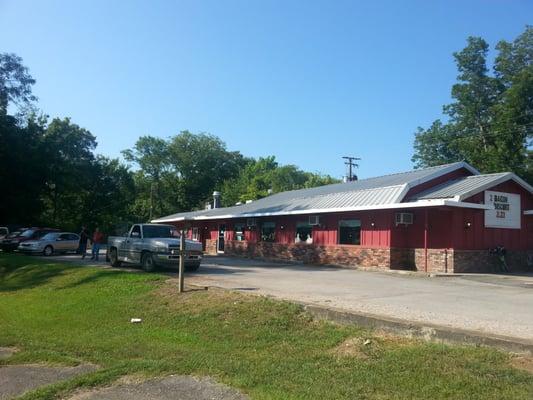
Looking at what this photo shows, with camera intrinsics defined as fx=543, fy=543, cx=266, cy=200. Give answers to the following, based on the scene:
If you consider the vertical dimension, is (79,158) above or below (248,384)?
above

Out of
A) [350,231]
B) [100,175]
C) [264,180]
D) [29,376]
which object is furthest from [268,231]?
[264,180]

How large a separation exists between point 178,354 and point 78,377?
5.07 ft

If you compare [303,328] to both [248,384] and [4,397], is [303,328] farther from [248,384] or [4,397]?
[4,397]

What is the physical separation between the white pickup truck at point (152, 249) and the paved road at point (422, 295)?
1093mm

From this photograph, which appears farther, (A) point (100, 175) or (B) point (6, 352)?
(A) point (100, 175)

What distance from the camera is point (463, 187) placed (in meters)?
23.0

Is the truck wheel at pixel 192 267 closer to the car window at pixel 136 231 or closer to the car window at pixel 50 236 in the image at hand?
the car window at pixel 136 231

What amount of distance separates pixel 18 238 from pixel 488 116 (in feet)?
123

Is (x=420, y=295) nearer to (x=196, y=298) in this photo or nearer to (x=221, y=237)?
(x=196, y=298)

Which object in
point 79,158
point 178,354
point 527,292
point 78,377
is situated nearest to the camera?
point 78,377

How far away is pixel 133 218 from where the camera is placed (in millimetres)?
72375

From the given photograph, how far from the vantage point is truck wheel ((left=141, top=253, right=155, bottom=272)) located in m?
18.8

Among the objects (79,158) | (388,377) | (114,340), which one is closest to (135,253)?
(114,340)

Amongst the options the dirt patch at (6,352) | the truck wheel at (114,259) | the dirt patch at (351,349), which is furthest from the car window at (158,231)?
the dirt patch at (351,349)
